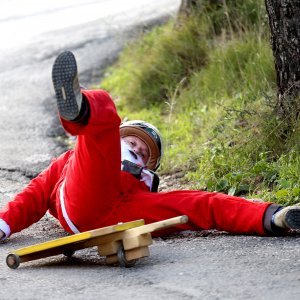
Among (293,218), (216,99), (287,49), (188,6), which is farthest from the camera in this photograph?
(188,6)

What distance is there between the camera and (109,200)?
5.22 metres

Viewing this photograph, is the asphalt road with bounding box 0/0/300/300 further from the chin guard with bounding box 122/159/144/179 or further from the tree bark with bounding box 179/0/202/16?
the tree bark with bounding box 179/0/202/16

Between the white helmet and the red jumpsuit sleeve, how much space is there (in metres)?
0.37

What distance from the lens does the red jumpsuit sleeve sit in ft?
17.8

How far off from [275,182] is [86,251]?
4.88 ft

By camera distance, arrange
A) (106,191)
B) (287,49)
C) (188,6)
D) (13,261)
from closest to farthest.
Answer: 1. (13,261)
2. (106,191)
3. (287,49)
4. (188,6)

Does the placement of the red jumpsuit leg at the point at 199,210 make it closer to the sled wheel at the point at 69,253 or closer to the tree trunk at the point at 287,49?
the sled wheel at the point at 69,253

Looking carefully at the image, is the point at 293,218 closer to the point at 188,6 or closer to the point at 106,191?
the point at 106,191

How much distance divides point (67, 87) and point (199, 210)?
103 cm

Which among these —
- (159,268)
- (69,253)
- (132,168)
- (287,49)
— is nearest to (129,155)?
(132,168)

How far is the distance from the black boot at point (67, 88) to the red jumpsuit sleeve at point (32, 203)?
37.8 inches

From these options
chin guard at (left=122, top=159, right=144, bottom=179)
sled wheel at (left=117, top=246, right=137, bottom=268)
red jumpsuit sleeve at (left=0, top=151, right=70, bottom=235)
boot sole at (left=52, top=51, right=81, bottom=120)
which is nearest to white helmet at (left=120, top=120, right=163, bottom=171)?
chin guard at (left=122, top=159, right=144, bottom=179)

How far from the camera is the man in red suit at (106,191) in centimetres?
475

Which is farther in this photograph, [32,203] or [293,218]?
[32,203]
